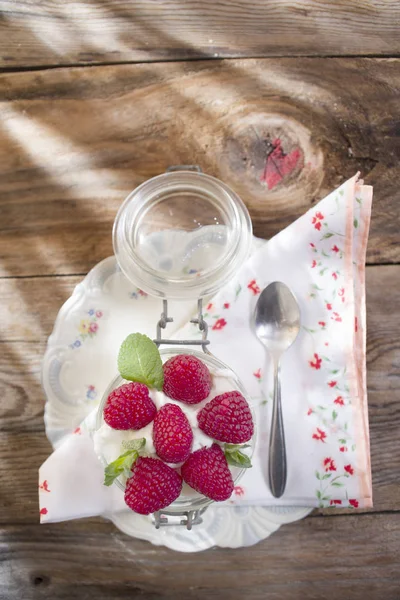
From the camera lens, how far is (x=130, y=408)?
571 millimetres

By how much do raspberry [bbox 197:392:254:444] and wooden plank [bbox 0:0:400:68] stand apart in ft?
1.75

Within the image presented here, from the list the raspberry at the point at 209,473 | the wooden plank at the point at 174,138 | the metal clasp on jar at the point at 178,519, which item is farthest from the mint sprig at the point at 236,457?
the wooden plank at the point at 174,138

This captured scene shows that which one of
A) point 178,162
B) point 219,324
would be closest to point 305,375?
point 219,324

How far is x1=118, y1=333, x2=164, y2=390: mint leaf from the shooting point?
595mm

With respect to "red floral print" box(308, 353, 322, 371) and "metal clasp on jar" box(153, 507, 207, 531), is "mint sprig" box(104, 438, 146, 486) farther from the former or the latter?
"red floral print" box(308, 353, 322, 371)

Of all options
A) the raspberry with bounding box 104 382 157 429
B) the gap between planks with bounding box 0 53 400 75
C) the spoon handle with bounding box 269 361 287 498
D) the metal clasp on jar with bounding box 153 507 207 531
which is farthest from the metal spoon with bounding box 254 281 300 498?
the gap between planks with bounding box 0 53 400 75

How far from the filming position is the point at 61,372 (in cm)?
79

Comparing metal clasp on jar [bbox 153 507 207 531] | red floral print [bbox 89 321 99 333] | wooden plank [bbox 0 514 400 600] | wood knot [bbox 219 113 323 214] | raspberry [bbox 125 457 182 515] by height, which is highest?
wood knot [bbox 219 113 323 214]

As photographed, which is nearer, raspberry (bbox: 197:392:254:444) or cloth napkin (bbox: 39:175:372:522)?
raspberry (bbox: 197:392:254:444)

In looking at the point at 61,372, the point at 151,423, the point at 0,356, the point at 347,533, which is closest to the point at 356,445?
the point at 347,533

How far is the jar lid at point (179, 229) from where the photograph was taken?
0.74 m

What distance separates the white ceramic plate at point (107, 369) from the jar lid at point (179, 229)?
5cm

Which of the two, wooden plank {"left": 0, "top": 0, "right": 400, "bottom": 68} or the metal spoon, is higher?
wooden plank {"left": 0, "top": 0, "right": 400, "bottom": 68}

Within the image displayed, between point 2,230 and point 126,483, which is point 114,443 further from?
point 2,230
